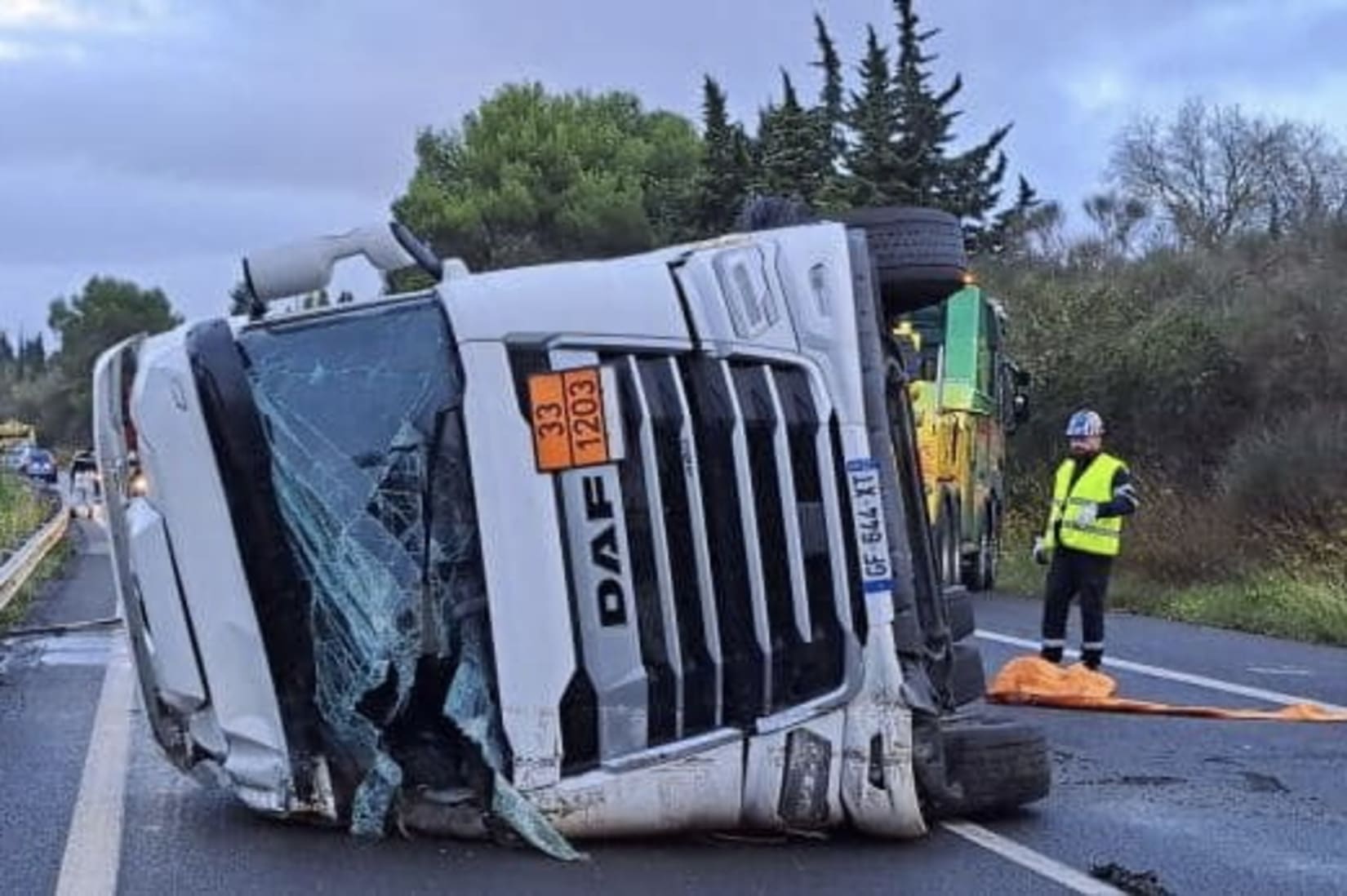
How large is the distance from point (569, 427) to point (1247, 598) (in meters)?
14.1

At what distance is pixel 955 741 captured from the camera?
6504 mm

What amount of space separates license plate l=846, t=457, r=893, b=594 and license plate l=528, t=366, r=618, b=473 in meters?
0.76

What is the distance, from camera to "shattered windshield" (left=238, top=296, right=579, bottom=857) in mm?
5758

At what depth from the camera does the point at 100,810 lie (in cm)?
675

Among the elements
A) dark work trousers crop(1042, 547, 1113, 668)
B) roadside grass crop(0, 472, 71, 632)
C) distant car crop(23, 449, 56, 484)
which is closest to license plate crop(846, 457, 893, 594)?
dark work trousers crop(1042, 547, 1113, 668)

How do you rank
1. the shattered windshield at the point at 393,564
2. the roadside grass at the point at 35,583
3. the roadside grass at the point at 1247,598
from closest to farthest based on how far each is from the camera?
the shattered windshield at the point at 393,564 → the roadside grass at the point at 35,583 → the roadside grass at the point at 1247,598

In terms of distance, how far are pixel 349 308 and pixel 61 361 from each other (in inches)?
4251

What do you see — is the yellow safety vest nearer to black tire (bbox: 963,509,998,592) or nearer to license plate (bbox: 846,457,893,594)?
license plate (bbox: 846,457,893,594)

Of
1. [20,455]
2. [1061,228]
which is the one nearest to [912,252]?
[1061,228]

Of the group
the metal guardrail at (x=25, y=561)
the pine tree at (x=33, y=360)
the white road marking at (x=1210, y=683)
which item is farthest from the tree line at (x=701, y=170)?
the pine tree at (x=33, y=360)

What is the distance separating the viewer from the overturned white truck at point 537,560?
5715 millimetres

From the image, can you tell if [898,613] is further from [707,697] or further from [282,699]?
[282,699]

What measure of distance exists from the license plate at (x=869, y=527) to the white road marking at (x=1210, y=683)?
5370 millimetres

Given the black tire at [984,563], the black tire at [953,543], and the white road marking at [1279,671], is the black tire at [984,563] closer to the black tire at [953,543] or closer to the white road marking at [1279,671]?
the black tire at [953,543]
